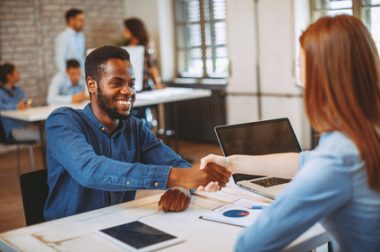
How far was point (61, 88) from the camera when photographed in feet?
19.4

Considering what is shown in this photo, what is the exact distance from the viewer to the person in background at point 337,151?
3.89 feet

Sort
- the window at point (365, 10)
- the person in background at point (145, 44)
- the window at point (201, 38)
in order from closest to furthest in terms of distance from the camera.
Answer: the window at point (365, 10), the person in background at point (145, 44), the window at point (201, 38)

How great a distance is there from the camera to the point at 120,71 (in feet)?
Answer: 7.09

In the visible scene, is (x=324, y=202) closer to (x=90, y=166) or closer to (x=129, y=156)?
(x=90, y=166)

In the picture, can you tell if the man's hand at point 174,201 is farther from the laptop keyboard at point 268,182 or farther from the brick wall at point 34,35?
the brick wall at point 34,35

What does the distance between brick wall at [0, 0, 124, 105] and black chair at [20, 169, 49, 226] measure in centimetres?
542

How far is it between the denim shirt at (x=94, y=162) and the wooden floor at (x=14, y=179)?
2.18m

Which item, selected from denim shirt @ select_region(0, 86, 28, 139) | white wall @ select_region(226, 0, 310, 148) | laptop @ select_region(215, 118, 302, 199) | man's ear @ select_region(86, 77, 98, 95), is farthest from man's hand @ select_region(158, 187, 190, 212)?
white wall @ select_region(226, 0, 310, 148)

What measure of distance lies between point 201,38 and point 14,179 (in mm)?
3004

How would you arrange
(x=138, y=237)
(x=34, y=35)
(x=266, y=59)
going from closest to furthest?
(x=138, y=237) < (x=266, y=59) < (x=34, y=35)

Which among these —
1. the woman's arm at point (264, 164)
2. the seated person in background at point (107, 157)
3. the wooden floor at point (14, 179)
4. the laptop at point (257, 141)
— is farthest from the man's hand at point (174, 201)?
the wooden floor at point (14, 179)

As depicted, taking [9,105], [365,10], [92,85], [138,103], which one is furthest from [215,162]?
[365,10]

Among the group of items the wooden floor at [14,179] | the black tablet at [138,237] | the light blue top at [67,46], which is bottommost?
the wooden floor at [14,179]

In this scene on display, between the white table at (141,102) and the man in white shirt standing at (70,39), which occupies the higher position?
the man in white shirt standing at (70,39)
